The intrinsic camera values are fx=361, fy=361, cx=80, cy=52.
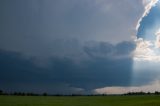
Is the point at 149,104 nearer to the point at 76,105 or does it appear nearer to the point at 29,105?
the point at 76,105

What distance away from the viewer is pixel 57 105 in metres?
101

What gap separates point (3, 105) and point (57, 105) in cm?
1520

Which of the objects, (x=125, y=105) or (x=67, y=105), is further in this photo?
(x=125, y=105)

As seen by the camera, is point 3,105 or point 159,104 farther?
point 159,104

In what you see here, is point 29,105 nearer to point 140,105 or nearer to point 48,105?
point 48,105

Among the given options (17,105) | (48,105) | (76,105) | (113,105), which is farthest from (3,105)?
(113,105)

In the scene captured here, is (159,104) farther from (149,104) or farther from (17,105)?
(17,105)

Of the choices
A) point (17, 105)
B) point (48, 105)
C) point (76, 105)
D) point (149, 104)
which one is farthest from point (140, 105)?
point (17, 105)

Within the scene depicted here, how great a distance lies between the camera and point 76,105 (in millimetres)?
100500

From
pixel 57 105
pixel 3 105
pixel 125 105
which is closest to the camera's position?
pixel 3 105

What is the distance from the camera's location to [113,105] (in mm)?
108938

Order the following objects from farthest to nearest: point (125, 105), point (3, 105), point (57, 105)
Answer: point (125, 105)
point (57, 105)
point (3, 105)

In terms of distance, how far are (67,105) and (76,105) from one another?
8.50ft

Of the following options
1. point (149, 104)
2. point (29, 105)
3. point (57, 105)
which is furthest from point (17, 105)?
point (149, 104)
